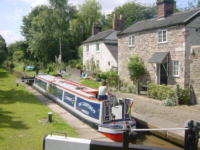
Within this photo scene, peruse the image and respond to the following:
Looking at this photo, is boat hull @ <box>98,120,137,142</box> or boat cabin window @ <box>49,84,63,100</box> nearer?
boat hull @ <box>98,120,137,142</box>

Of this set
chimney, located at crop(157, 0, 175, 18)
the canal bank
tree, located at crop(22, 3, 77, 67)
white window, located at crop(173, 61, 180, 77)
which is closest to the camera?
the canal bank

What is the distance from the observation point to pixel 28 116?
9547 millimetres

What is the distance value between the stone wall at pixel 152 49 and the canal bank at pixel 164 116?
9.27ft

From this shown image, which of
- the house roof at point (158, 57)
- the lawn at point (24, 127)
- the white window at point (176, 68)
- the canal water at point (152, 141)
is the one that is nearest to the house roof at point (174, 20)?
the house roof at point (158, 57)

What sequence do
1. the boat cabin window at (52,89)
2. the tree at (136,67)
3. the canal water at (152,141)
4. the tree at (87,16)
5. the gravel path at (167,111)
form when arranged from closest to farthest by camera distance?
the canal water at (152,141)
the gravel path at (167,111)
the boat cabin window at (52,89)
the tree at (136,67)
the tree at (87,16)

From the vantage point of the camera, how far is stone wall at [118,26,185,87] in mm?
14320

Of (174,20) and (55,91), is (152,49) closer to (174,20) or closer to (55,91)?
(174,20)

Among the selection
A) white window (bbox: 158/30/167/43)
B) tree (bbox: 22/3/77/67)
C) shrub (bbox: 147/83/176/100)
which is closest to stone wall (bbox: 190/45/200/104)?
shrub (bbox: 147/83/176/100)

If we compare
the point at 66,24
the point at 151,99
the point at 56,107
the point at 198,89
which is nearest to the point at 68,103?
the point at 56,107

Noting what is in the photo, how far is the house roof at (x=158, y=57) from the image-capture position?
15.2 m

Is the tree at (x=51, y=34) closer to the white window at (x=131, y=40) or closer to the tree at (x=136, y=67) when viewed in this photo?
the white window at (x=131, y=40)

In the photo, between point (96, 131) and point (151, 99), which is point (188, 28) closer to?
point (151, 99)

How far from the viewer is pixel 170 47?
50.1 feet

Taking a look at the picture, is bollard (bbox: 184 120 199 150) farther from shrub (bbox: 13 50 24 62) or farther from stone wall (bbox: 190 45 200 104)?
shrub (bbox: 13 50 24 62)
